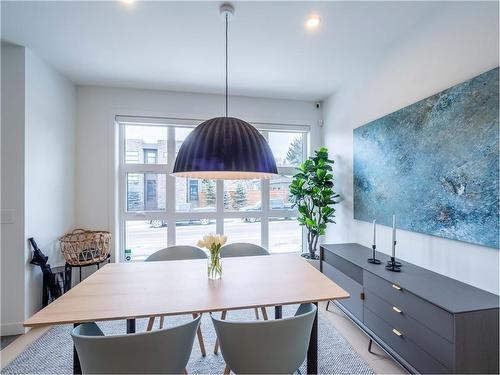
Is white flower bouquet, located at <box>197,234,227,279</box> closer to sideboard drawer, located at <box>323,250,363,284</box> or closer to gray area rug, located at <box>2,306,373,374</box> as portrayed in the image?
gray area rug, located at <box>2,306,373,374</box>

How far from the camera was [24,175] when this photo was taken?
7.52 feet

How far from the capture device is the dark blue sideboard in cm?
131

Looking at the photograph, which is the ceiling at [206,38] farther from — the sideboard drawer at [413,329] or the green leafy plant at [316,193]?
the sideboard drawer at [413,329]

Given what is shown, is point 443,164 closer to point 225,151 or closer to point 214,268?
point 225,151

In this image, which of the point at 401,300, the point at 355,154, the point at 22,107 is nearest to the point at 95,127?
the point at 22,107

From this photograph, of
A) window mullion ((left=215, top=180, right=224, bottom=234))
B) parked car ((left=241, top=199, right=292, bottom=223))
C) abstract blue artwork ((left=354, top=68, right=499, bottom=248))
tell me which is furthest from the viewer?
parked car ((left=241, top=199, right=292, bottom=223))

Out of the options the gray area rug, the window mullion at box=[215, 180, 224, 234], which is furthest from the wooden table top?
the window mullion at box=[215, 180, 224, 234]

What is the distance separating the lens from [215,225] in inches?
144

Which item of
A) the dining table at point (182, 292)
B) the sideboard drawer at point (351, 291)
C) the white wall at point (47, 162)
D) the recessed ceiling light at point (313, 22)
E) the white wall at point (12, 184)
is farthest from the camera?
the white wall at point (47, 162)

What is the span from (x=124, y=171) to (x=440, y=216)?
11.8 ft

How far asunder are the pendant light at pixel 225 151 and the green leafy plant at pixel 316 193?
1.89 metres

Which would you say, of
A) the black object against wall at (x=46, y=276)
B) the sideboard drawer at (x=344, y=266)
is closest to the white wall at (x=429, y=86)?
the sideboard drawer at (x=344, y=266)

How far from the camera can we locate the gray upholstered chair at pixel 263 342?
1086mm

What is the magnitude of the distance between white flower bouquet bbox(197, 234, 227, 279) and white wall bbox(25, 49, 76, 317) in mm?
1933
